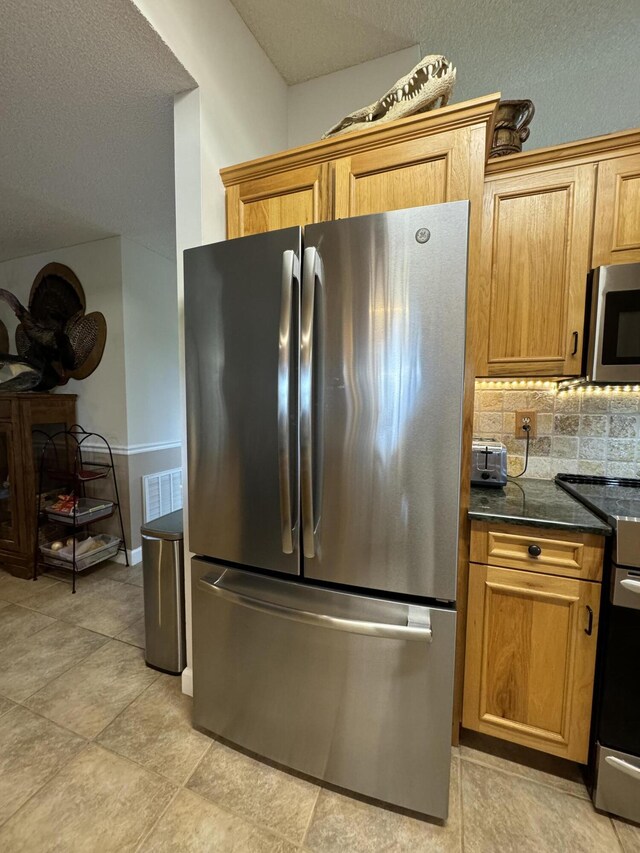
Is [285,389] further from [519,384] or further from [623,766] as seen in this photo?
[623,766]

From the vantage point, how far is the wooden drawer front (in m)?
1.11

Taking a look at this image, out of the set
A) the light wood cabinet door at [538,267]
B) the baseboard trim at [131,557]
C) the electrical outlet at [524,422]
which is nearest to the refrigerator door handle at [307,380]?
the light wood cabinet door at [538,267]

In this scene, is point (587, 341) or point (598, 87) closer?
point (587, 341)

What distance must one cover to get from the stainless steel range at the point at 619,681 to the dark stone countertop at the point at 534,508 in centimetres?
7

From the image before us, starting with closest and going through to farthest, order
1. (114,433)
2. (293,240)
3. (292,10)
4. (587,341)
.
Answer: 1. (293,240)
2. (587,341)
3. (292,10)
4. (114,433)

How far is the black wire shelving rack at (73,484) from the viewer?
2.57m

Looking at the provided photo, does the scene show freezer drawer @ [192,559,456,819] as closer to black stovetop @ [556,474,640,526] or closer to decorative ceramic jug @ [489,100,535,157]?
black stovetop @ [556,474,640,526]

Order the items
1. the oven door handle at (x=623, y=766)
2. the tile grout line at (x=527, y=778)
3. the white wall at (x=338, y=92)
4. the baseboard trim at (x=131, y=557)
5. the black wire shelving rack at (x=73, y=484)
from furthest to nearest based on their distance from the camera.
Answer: the baseboard trim at (x=131, y=557), the black wire shelving rack at (x=73, y=484), the white wall at (x=338, y=92), the tile grout line at (x=527, y=778), the oven door handle at (x=623, y=766)

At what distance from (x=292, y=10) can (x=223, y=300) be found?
4.80 ft

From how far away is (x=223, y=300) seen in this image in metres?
1.13

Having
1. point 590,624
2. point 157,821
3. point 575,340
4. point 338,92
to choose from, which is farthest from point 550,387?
point 157,821

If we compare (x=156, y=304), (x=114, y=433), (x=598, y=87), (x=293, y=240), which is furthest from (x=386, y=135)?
(x=114, y=433)

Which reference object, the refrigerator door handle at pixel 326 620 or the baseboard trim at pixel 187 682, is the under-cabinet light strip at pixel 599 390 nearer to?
the refrigerator door handle at pixel 326 620

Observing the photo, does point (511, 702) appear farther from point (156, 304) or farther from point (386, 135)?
point (156, 304)
